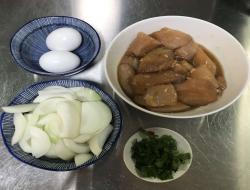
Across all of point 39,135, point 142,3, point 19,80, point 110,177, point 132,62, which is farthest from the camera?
point 142,3

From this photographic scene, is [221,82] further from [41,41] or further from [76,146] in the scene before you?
[41,41]

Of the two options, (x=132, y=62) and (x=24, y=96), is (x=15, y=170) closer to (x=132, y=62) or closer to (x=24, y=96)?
(x=24, y=96)

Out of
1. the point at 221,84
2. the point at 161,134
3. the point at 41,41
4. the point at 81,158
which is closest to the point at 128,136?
the point at 161,134

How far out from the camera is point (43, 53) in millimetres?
1180

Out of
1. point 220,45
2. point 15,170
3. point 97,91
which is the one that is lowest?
point 15,170

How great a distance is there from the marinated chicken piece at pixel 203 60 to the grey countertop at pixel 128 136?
0.16 meters

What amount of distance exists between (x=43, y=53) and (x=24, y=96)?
0.88 feet

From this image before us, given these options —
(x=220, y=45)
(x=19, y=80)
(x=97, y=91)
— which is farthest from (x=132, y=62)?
(x=19, y=80)

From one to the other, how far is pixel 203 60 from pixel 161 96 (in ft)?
0.69

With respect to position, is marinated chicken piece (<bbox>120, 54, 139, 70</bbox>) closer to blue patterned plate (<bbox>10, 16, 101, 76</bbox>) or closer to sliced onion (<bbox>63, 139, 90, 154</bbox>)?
blue patterned plate (<bbox>10, 16, 101, 76</bbox>)

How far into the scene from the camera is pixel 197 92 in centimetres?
94

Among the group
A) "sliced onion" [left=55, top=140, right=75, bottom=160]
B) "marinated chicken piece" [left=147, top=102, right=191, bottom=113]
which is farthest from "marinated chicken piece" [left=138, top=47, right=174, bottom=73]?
"sliced onion" [left=55, top=140, right=75, bottom=160]

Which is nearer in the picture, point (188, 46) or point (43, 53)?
point (188, 46)

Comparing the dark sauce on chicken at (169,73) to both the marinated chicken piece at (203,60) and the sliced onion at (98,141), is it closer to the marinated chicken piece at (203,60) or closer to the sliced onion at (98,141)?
the marinated chicken piece at (203,60)
